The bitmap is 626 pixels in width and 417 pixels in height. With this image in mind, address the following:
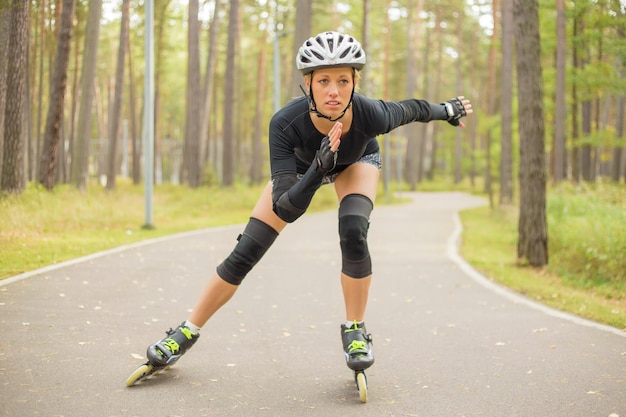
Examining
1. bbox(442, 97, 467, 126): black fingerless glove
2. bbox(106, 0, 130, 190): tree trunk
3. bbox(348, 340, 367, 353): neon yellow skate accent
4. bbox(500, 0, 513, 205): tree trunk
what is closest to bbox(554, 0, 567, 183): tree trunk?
bbox(500, 0, 513, 205): tree trunk

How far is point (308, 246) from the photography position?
49.8 feet

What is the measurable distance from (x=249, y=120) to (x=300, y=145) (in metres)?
66.6

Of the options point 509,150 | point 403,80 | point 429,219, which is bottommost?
point 429,219

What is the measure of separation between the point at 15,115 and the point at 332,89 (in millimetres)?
12951

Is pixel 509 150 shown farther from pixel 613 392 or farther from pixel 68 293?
pixel 613 392

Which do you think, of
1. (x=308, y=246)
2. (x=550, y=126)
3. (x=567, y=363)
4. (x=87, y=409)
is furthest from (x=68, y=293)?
(x=550, y=126)

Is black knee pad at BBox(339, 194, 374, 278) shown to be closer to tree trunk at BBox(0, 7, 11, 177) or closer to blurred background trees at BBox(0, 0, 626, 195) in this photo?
blurred background trees at BBox(0, 0, 626, 195)

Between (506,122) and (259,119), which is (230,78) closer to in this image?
(506,122)

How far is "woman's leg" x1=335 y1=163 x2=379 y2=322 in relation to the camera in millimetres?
Result: 4949

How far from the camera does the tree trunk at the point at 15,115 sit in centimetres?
1416

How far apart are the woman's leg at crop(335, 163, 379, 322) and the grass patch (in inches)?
127

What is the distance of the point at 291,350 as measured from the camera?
6230 mm

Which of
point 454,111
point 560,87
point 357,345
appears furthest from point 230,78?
point 357,345

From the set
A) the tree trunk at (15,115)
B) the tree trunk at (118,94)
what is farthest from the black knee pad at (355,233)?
the tree trunk at (118,94)
